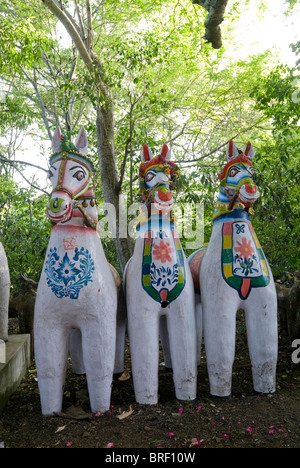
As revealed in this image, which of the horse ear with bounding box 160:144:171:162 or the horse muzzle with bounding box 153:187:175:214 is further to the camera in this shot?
the horse ear with bounding box 160:144:171:162

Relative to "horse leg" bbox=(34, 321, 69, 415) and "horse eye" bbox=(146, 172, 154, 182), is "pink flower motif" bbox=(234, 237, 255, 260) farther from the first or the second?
"horse leg" bbox=(34, 321, 69, 415)

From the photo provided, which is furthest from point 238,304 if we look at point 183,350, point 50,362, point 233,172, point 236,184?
point 50,362

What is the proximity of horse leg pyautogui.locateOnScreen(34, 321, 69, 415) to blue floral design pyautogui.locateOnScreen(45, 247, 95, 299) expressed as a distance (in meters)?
0.30

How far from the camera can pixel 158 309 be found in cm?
327

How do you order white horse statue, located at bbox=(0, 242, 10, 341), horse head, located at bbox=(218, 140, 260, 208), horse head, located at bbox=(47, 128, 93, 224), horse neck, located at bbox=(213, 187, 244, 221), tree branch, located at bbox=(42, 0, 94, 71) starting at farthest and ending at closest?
1. tree branch, located at bbox=(42, 0, 94, 71)
2. white horse statue, located at bbox=(0, 242, 10, 341)
3. horse neck, located at bbox=(213, 187, 244, 221)
4. horse head, located at bbox=(218, 140, 260, 208)
5. horse head, located at bbox=(47, 128, 93, 224)

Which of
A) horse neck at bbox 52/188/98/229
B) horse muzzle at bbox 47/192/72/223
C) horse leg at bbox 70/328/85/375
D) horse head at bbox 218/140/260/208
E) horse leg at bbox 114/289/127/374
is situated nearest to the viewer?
horse muzzle at bbox 47/192/72/223

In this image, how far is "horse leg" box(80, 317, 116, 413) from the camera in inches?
121

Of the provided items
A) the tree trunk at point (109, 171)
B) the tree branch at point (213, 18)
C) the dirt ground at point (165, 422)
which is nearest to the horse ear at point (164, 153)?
the dirt ground at point (165, 422)

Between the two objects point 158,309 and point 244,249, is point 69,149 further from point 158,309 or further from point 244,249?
point 244,249

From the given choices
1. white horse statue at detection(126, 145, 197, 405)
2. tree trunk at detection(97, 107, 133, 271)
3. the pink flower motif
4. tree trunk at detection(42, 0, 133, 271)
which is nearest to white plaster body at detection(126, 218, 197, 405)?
white horse statue at detection(126, 145, 197, 405)

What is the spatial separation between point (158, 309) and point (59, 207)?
3.83ft

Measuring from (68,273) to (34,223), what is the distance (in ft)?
15.9

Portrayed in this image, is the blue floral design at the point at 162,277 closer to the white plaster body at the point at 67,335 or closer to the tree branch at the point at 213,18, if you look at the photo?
the white plaster body at the point at 67,335

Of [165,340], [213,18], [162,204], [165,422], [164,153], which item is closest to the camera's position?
[165,422]
